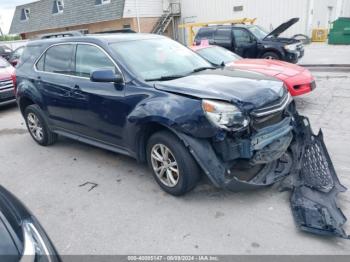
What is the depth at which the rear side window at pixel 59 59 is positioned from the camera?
176 inches

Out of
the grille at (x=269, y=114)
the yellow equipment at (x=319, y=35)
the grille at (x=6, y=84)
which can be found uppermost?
the grille at (x=269, y=114)

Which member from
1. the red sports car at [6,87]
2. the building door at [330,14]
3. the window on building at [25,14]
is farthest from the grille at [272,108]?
the window on building at [25,14]

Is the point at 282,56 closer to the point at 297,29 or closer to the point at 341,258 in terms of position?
the point at 341,258

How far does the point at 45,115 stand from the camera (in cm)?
507

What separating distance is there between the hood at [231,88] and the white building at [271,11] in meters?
18.7

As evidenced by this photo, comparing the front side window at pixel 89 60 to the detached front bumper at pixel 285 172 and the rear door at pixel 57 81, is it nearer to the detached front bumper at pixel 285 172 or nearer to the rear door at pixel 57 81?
the rear door at pixel 57 81

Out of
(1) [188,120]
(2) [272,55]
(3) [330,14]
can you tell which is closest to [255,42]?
(2) [272,55]

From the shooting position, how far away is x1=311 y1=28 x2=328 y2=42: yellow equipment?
70.6ft

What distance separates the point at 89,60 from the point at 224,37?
8.56m

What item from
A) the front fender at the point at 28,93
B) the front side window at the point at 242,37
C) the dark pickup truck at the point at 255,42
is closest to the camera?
the front fender at the point at 28,93

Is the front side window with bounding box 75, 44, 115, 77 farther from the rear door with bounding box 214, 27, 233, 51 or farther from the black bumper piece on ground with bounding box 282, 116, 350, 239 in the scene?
the rear door with bounding box 214, 27, 233, 51

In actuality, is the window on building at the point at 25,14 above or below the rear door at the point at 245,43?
above

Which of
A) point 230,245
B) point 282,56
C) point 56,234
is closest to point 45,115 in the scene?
point 56,234

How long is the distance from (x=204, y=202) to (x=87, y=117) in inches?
77.3
